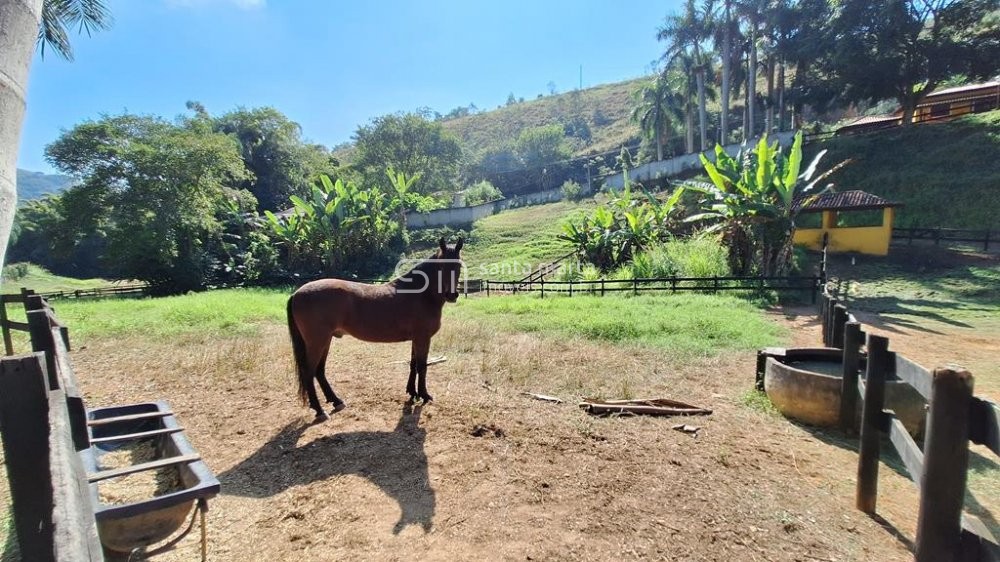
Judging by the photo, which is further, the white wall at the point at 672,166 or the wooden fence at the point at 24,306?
the white wall at the point at 672,166

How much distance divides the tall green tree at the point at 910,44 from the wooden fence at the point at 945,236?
498 inches

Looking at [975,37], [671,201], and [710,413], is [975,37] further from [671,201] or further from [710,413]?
[710,413]

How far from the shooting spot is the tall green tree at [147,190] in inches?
757

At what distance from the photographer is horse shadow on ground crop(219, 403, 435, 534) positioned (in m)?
3.58

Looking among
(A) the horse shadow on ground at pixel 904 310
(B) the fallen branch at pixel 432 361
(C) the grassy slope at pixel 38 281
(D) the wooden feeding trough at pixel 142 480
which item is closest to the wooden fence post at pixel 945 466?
(D) the wooden feeding trough at pixel 142 480

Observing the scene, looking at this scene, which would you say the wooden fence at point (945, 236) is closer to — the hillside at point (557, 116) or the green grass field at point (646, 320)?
the green grass field at point (646, 320)

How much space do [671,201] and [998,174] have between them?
15.2 metres

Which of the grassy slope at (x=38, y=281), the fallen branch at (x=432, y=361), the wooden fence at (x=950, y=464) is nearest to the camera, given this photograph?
the wooden fence at (x=950, y=464)

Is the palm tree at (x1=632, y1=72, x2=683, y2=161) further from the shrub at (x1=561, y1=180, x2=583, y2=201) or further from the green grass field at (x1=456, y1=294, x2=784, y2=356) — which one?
the green grass field at (x1=456, y1=294, x2=784, y2=356)

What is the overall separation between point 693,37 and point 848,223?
2002 centimetres

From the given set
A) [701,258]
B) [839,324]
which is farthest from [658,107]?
[839,324]

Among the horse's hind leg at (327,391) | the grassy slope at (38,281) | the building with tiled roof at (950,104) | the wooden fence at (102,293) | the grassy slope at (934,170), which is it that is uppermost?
the building with tiled roof at (950,104)

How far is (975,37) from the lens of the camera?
24688 mm

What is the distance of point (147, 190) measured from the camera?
1984 centimetres
